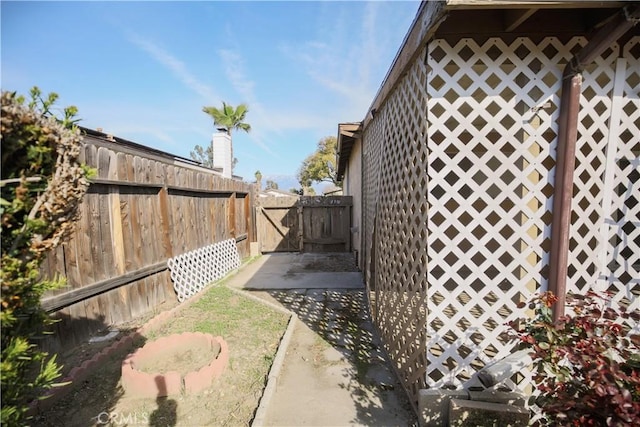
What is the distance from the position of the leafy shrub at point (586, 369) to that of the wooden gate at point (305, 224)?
26.7ft

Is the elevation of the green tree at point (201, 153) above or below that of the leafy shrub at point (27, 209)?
above

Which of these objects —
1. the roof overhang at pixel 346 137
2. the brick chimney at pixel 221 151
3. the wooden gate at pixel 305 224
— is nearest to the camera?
the roof overhang at pixel 346 137

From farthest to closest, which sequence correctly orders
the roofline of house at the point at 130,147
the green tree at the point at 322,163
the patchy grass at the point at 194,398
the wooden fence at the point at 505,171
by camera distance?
1. the green tree at the point at 322,163
2. the roofline of house at the point at 130,147
3. the patchy grass at the point at 194,398
4. the wooden fence at the point at 505,171

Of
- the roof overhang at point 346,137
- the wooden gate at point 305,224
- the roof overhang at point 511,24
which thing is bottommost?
the wooden gate at point 305,224

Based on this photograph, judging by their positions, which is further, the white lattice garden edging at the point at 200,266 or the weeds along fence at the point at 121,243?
the white lattice garden edging at the point at 200,266

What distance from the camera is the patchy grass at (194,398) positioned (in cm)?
241

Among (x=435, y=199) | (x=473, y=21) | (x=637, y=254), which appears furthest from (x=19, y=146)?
(x=637, y=254)

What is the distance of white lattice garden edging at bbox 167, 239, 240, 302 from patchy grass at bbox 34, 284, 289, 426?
125 centimetres

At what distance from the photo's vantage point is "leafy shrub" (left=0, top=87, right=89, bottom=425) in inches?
49.9

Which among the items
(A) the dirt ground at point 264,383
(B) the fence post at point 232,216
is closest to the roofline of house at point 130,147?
(B) the fence post at point 232,216

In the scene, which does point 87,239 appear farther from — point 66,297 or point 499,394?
point 499,394

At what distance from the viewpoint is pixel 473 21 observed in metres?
2.14

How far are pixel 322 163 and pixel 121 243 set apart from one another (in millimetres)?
25762

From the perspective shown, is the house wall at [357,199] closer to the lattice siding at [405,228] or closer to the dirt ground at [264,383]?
the dirt ground at [264,383]
